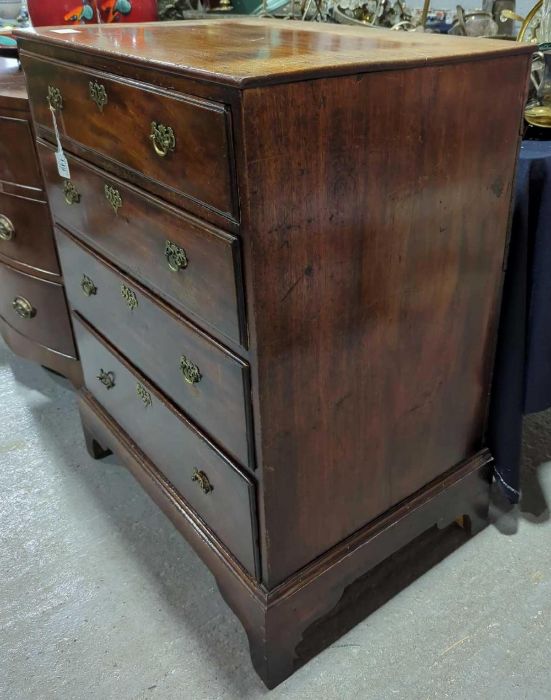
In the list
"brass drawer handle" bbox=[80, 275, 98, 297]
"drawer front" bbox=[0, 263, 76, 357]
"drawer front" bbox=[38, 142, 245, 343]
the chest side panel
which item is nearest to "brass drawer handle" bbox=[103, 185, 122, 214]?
"drawer front" bbox=[38, 142, 245, 343]

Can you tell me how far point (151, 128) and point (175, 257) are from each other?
179mm

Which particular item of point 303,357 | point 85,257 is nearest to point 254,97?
point 303,357

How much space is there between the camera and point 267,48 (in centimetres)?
91

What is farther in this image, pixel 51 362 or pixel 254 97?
pixel 51 362

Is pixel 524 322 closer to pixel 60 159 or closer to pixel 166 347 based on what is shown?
pixel 166 347

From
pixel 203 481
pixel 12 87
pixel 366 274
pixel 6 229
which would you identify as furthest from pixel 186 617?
pixel 12 87

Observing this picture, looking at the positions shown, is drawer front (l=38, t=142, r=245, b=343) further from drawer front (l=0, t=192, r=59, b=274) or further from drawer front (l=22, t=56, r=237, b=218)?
drawer front (l=0, t=192, r=59, b=274)

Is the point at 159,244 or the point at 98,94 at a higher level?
the point at 98,94

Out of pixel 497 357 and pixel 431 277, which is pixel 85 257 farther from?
pixel 497 357

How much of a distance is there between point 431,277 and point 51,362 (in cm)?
119

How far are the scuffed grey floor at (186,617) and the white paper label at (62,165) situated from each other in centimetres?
79

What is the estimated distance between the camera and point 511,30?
154 centimetres

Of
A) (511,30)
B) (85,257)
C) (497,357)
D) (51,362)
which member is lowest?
(51,362)

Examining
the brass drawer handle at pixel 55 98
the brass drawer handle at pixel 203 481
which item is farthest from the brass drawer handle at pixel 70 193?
the brass drawer handle at pixel 203 481
